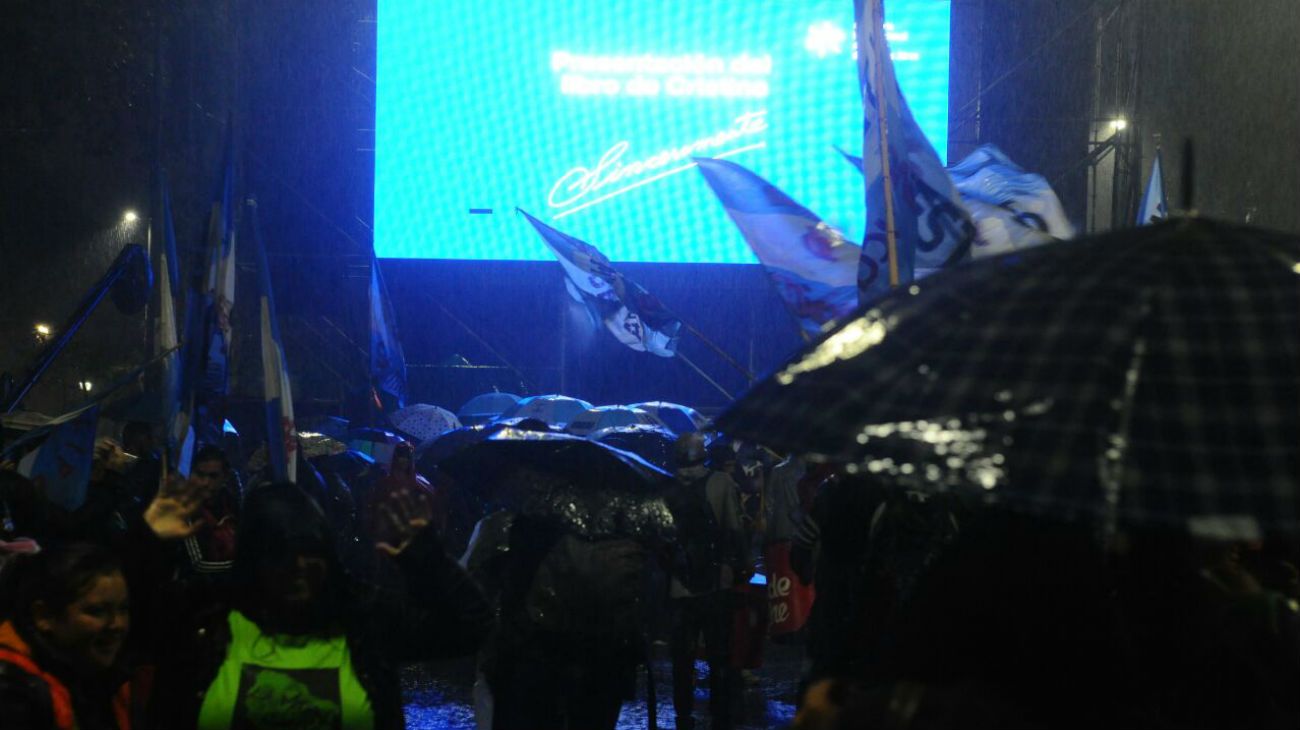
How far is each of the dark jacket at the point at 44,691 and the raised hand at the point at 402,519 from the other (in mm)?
743

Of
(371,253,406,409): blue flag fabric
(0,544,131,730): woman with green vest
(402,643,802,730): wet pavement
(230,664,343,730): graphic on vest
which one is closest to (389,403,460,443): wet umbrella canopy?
(371,253,406,409): blue flag fabric

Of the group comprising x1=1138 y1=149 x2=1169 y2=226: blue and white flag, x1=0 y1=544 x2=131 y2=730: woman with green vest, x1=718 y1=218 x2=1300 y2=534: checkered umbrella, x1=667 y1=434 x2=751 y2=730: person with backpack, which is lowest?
x1=667 y1=434 x2=751 y2=730: person with backpack

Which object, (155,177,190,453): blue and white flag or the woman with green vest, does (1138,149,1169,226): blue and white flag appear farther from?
the woman with green vest

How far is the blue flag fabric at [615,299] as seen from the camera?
15156 mm

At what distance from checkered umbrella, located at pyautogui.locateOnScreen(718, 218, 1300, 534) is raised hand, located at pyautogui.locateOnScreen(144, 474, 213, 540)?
5.96ft

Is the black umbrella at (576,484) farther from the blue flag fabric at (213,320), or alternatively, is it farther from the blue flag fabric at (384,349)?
the blue flag fabric at (384,349)

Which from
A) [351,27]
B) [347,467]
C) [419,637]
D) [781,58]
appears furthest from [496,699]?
[351,27]

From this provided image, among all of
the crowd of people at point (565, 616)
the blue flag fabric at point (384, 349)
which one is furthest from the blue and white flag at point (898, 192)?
the blue flag fabric at point (384, 349)

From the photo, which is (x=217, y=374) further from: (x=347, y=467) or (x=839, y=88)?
(x=839, y=88)

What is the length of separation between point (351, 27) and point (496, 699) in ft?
72.9

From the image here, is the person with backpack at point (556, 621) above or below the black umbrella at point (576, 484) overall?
below

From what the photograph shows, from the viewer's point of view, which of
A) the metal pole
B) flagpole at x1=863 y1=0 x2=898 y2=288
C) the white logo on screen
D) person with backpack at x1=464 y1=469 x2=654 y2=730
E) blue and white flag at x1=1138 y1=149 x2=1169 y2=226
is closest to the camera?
person with backpack at x1=464 y1=469 x2=654 y2=730

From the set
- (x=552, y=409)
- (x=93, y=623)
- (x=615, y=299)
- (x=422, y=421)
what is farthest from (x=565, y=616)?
(x=552, y=409)

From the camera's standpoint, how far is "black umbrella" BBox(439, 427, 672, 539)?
241 inches
